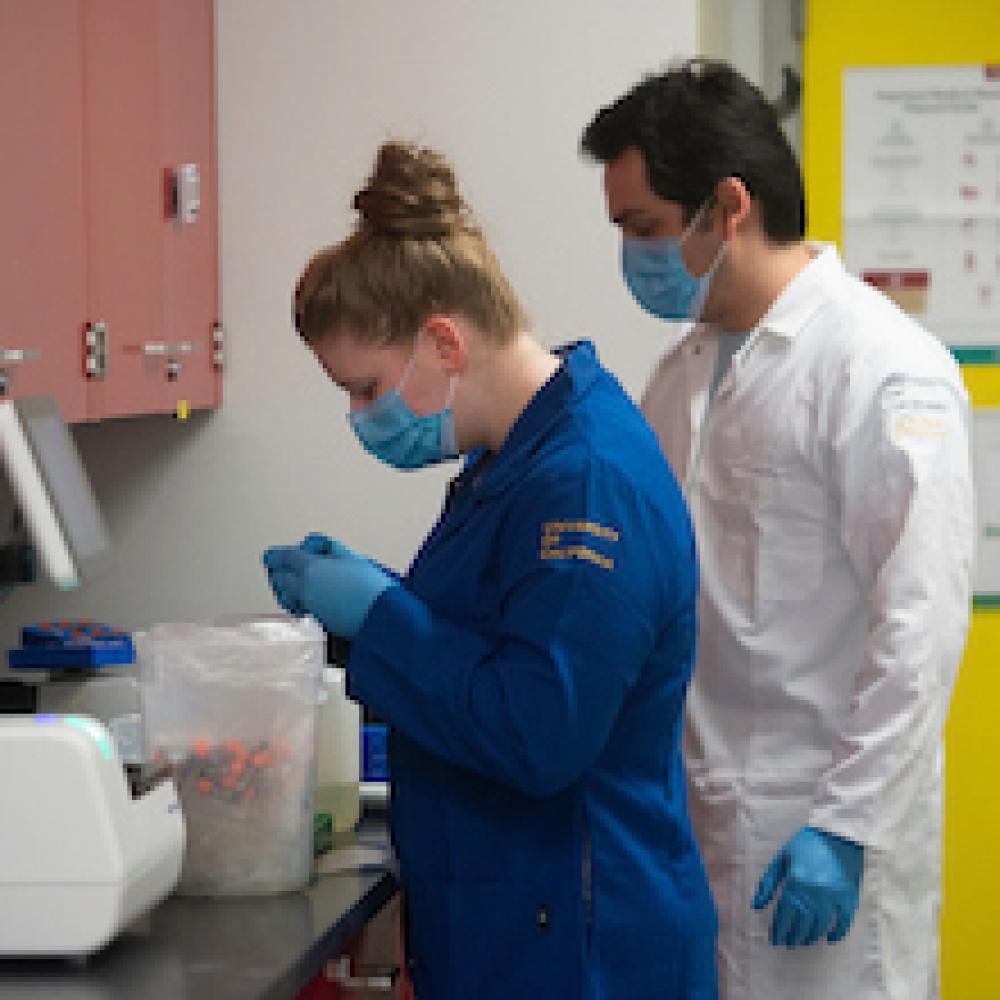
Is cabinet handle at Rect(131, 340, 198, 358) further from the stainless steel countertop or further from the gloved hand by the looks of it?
the stainless steel countertop

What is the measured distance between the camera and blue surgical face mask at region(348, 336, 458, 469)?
178 centimetres

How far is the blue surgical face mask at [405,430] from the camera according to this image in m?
1.78

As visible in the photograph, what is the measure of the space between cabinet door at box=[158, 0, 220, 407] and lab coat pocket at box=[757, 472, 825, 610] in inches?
38.4

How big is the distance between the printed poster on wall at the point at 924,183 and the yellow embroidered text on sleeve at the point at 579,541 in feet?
7.54

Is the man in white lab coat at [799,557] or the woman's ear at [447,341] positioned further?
the man in white lab coat at [799,557]

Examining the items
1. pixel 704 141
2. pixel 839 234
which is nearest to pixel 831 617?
pixel 704 141

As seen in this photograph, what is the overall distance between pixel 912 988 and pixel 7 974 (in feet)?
3.82

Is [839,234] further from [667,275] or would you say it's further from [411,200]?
[411,200]

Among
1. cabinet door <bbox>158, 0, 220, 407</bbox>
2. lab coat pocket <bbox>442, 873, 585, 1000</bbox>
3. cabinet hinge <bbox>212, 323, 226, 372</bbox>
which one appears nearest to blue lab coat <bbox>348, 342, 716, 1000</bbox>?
lab coat pocket <bbox>442, 873, 585, 1000</bbox>

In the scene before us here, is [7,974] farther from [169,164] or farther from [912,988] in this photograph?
[169,164]

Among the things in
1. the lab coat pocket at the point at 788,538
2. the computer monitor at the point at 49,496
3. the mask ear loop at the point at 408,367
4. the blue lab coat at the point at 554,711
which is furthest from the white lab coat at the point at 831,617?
the computer monitor at the point at 49,496

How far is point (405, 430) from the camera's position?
1.80 m

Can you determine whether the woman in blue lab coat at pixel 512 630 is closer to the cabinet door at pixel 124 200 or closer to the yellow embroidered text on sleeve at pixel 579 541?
the yellow embroidered text on sleeve at pixel 579 541

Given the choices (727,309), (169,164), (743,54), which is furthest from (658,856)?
(743,54)
